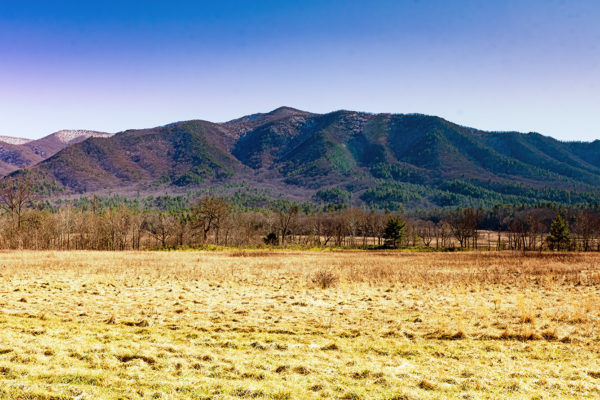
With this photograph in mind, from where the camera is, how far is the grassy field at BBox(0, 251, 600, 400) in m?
8.09

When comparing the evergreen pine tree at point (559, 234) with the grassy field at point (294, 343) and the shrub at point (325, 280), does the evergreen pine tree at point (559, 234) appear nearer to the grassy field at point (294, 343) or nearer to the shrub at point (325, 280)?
the grassy field at point (294, 343)

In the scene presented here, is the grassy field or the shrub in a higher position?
the grassy field

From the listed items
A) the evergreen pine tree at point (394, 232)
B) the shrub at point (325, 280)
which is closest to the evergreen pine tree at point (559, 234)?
the evergreen pine tree at point (394, 232)

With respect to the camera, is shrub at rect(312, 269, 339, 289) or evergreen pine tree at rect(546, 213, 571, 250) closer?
shrub at rect(312, 269, 339, 289)

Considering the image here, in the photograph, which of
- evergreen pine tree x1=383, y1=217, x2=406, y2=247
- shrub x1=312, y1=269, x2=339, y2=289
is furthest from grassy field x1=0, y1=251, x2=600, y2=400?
evergreen pine tree x1=383, y1=217, x2=406, y2=247

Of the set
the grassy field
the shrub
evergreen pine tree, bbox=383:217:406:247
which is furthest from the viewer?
evergreen pine tree, bbox=383:217:406:247

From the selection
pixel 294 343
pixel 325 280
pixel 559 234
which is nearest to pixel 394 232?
pixel 559 234

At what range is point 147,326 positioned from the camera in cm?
1402

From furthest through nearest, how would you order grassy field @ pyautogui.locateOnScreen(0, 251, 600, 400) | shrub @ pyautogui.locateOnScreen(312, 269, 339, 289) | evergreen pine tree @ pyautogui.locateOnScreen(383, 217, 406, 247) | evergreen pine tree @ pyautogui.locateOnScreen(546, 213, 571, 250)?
evergreen pine tree @ pyautogui.locateOnScreen(383, 217, 406, 247) < evergreen pine tree @ pyautogui.locateOnScreen(546, 213, 571, 250) < shrub @ pyautogui.locateOnScreen(312, 269, 339, 289) < grassy field @ pyautogui.locateOnScreen(0, 251, 600, 400)

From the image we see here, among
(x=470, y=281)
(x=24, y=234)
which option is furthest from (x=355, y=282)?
(x=24, y=234)

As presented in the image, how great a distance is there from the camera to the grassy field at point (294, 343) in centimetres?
809

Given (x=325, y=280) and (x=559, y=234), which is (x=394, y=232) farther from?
(x=325, y=280)

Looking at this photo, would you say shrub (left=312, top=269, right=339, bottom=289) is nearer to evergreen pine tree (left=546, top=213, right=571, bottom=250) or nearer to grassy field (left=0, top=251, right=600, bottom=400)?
grassy field (left=0, top=251, right=600, bottom=400)

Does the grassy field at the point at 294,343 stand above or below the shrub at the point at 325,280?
above
